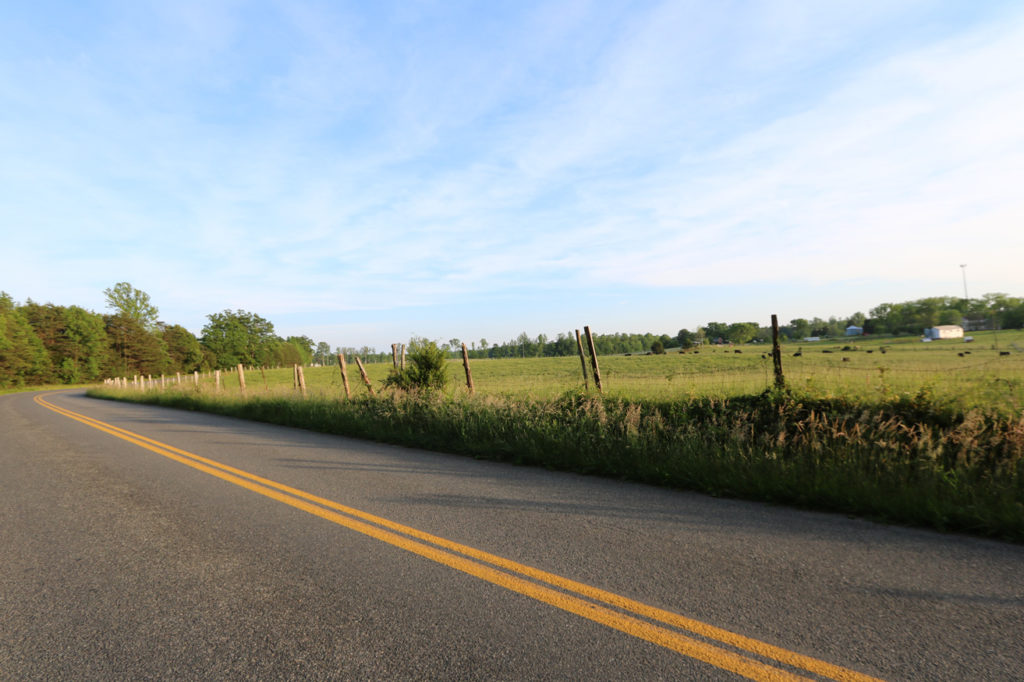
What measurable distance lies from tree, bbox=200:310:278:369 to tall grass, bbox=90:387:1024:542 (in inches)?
4279

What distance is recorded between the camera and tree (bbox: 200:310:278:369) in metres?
105

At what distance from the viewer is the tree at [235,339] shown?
104812mm

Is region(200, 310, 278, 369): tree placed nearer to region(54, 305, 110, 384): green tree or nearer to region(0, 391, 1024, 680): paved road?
region(54, 305, 110, 384): green tree

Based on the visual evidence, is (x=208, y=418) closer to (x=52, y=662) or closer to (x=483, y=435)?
(x=483, y=435)

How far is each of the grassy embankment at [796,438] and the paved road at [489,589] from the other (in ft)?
1.39

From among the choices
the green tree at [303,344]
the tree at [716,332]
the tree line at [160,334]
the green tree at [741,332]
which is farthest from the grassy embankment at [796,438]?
the green tree at [303,344]

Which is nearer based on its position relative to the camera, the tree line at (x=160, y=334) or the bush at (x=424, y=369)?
the bush at (x=424, y=369)

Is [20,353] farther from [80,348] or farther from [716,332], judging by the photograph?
[716,332]

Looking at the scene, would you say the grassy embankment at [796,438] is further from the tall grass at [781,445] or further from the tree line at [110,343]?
the tree line at [110,343]

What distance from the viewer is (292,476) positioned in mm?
6449

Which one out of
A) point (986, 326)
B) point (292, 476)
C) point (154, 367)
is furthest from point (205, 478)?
point (154, 367)

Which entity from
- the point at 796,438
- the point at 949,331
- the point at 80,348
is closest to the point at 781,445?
the point at 796,438

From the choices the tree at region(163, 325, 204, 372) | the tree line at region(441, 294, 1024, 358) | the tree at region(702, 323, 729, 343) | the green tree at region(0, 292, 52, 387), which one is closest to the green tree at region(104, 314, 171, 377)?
the green tree at region(0, 292, 52, 387)

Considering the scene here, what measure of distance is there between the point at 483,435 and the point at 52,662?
603 cm
